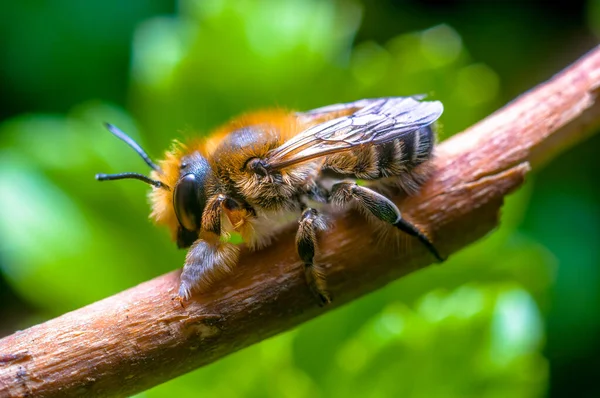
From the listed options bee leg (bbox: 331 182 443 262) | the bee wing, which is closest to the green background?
the bee wing

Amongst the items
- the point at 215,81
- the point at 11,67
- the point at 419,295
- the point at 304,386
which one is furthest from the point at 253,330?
the point at 11,67

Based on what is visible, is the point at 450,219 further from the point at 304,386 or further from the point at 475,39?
the point at 475,39

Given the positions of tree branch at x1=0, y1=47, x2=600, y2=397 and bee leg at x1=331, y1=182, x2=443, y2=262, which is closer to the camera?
tree branch at x1=0, y1=47, x2=600, y2=397

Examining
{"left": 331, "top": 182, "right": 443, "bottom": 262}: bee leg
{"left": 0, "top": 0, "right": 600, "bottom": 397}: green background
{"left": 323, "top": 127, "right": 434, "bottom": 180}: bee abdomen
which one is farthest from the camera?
{"left": 0, "top": 0, "right": 600, "bottom": 397}: green background

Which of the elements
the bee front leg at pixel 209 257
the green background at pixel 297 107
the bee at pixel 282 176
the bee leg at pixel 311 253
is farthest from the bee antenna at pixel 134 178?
the green background at pixel 297 107

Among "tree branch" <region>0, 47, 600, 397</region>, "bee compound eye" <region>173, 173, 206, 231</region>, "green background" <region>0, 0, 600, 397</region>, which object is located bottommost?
"green background" <region>0, 0, 600, 397</region>

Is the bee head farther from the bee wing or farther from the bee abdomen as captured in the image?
the bee abdomen

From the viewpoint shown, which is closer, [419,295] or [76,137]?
[419,295]
